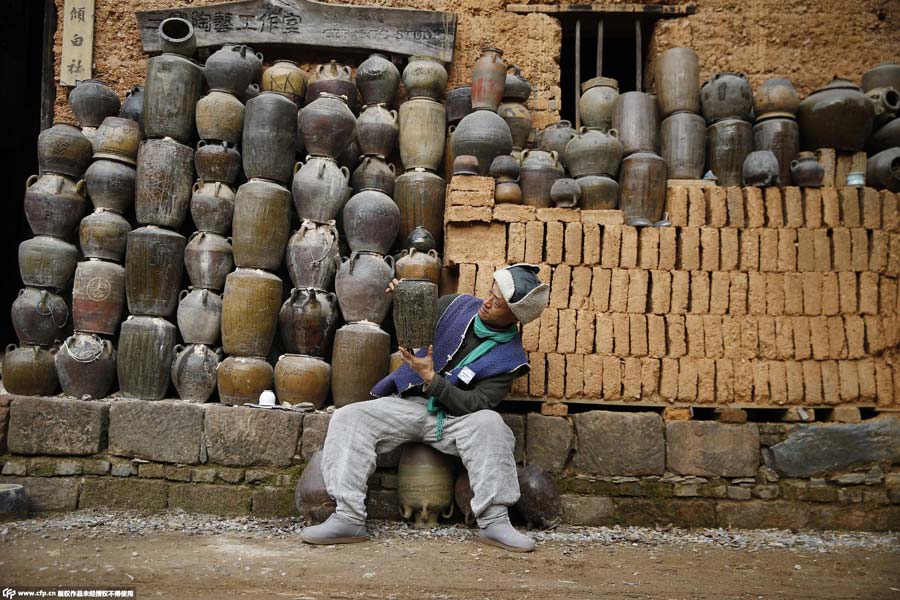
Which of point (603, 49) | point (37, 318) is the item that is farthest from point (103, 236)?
point (603, 49)

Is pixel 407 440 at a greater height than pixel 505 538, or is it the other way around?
pixel 407 440

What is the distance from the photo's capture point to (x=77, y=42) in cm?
495

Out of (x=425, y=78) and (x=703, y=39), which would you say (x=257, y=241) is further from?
(x=703, y=39)

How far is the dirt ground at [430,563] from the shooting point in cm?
245

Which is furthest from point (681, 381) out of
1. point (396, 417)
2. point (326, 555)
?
point (326, 555)

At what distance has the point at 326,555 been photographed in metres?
2.81

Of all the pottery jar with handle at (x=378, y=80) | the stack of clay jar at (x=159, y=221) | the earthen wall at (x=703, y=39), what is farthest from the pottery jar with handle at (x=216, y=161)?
the earthen wall at (x=703, y=39)

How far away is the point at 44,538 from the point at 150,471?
69 centimetres

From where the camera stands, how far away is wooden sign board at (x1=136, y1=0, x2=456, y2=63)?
4.80 metres

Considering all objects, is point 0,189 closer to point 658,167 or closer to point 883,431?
point 658,167

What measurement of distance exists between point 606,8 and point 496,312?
306 centimetres

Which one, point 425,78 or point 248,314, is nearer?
point 248,314

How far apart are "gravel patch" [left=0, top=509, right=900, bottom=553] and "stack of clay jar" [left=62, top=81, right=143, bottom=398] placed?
798mm

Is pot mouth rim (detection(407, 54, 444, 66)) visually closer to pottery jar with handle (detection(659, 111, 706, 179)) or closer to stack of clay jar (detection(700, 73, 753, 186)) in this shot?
pottery jar with handle (detection(659, 111, 706, 179))
